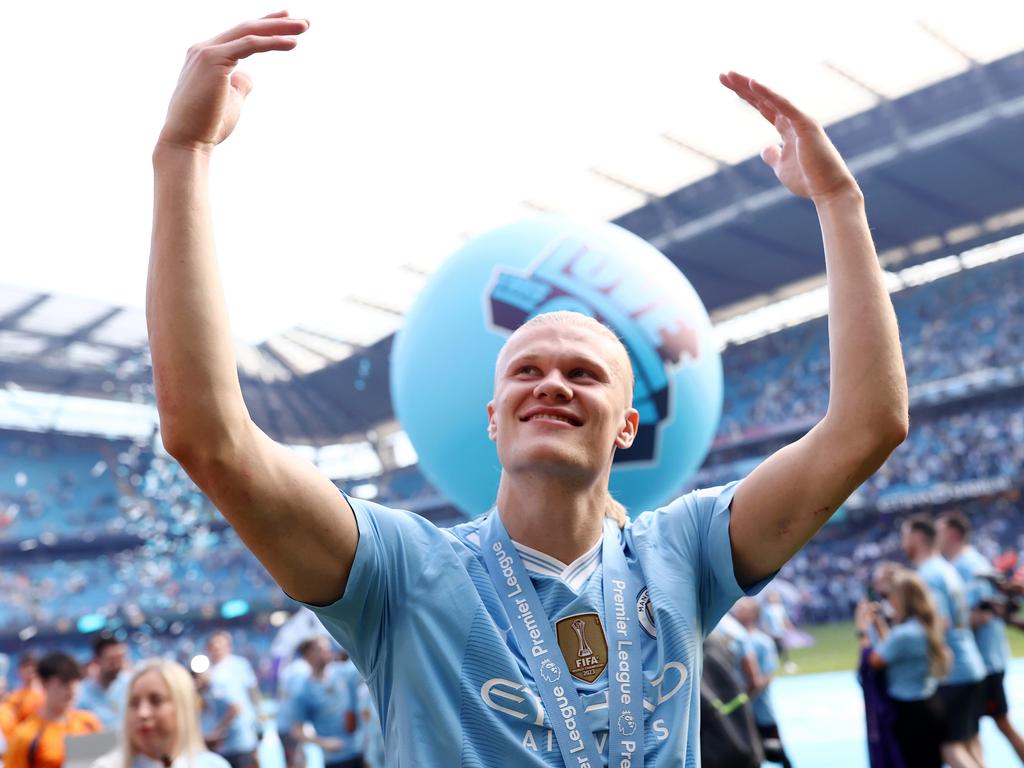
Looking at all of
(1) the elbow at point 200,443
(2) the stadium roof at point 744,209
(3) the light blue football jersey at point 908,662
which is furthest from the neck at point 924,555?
(2) the stadium roof at point 744,209

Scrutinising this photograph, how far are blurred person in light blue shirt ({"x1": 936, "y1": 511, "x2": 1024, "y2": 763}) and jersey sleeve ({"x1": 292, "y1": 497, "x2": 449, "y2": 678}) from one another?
5.63 m

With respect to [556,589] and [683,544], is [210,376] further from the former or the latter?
[683,544]

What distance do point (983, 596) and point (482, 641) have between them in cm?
573

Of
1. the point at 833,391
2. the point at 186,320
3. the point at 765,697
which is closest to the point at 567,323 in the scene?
the point at 833,391

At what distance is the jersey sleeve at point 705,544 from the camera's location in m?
1.62

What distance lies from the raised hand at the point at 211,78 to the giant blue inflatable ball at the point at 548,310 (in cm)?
220

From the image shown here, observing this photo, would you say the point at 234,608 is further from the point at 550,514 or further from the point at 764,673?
the point at 550,514

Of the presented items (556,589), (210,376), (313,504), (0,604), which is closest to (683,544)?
(556,589)

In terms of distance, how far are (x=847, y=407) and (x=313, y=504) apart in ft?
2.76

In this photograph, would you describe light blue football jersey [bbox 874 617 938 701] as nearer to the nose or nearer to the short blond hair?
the short blond hair

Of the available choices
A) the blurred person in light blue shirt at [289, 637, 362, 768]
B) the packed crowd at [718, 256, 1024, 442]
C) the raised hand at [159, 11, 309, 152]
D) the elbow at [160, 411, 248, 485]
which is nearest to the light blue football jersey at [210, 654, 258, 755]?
the blurred person in light blue shirt at [289, 637, 362, 768]

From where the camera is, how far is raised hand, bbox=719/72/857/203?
5.18 feet

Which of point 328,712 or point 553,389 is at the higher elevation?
point 553,389

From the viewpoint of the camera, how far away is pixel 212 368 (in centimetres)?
121
